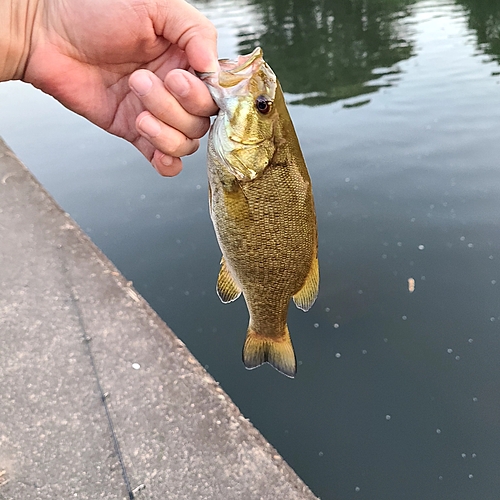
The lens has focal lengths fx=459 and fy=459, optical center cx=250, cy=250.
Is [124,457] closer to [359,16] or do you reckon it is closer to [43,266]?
[43,266]

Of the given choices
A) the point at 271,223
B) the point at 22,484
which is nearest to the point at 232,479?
the point at 22,484

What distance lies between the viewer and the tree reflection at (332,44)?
10.8 meters

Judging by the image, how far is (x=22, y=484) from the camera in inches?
83.1

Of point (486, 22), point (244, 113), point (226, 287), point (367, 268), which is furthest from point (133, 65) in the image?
point (486, 22)

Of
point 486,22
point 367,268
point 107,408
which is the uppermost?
point 107,408

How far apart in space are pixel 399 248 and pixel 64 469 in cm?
414

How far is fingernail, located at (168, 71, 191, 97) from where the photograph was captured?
1568 millimetres

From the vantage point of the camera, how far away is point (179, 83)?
1569 millimetres

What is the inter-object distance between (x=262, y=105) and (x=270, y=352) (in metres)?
1.06

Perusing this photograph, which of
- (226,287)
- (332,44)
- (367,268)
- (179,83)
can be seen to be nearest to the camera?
(179,83)

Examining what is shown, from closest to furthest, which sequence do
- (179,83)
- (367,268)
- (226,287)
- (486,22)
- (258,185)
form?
(179,83)
(258,185)
(226,287)
(367,268)
(486,22)

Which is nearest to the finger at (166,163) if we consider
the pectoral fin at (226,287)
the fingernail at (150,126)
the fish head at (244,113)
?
the fingernail at (150,126)

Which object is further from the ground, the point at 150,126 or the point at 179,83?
the point at 179,83

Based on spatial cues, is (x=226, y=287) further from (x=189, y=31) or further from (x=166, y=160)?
(x=189, y=31)
